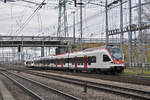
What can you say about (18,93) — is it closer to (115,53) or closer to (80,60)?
(115,53)

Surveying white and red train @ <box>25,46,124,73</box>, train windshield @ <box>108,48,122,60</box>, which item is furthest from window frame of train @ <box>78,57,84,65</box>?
train windshield @ <box>108,48,122,60</box>

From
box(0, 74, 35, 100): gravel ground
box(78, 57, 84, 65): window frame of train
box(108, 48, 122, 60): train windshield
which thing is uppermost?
box(108, 48, 122, 60): train windshield

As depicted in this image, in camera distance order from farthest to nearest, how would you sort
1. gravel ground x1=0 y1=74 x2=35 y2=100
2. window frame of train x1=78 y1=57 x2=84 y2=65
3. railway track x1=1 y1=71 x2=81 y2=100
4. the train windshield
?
window frame of train x1=78 y1=57 x2=84 y2=65, the train windshield, gravel ground x1=0 y1=74 x2=35 y2=100, railway track x1=1 y1=71 x2=81 y2=100

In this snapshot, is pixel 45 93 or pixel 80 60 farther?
pixel 80 60

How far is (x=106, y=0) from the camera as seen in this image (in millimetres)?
31422

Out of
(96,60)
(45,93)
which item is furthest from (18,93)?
(96,60)

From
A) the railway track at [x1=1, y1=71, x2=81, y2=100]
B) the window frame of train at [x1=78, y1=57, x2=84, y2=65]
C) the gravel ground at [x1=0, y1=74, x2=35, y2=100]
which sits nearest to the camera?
the railway track at [x1=1, y1=71, x2=81, y2=100]

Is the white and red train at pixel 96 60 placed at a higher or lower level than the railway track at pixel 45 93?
higher

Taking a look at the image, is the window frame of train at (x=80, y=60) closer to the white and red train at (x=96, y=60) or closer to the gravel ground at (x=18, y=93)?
the white and red train at (x=96, y=60)

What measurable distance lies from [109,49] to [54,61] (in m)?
21.4

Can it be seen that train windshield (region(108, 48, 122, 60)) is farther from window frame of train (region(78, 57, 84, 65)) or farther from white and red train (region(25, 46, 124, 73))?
window frame of train (region(78, 57, 84, 65))

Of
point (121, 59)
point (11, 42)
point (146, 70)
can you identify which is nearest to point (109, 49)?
point (121, 59)

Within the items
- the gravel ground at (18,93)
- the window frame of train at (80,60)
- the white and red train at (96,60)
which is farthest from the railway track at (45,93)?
the window frame of train at (80,60)

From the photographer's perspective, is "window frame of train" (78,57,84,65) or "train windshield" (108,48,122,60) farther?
"window frame of train" (78,57,84,65)
